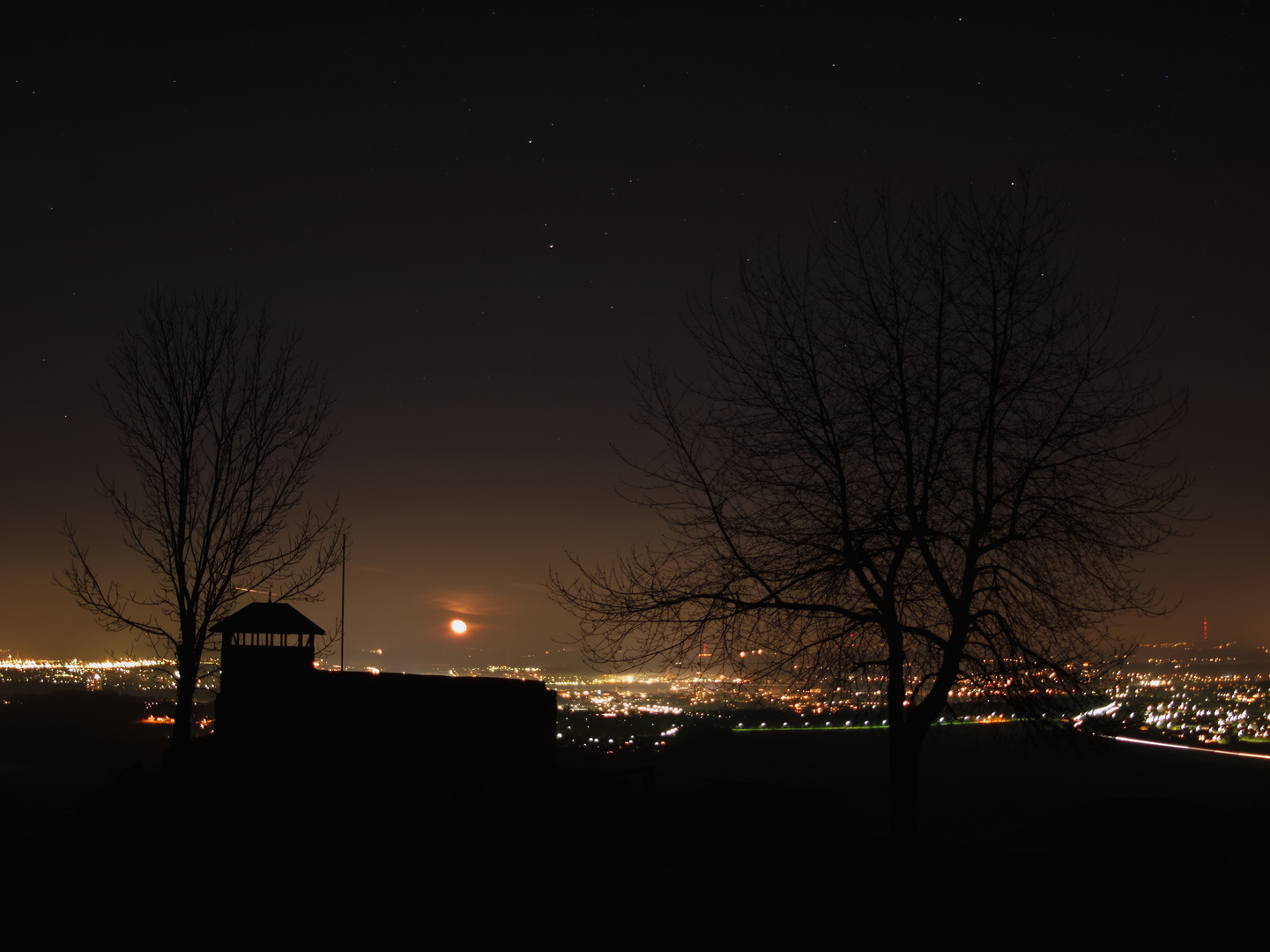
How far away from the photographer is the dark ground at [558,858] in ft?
23.6

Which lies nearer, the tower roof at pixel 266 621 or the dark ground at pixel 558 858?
the dark ground at pixel 558 858

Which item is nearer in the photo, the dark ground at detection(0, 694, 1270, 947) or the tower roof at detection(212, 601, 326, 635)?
the dark ground at detection(0, 694, 1270, 947)

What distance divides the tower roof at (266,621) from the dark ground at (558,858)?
2644 millimetres

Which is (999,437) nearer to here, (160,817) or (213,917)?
(213,917)

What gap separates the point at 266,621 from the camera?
16.2m

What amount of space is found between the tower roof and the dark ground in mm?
2644

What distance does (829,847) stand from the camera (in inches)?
377

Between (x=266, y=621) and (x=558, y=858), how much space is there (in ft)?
32.6

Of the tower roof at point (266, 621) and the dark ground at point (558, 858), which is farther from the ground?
the tower roof at point (266, 621)

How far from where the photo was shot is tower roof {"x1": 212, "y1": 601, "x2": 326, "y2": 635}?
626 inches

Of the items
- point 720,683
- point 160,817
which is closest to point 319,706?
point 160,817

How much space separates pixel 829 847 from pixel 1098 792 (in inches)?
957

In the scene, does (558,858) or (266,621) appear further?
(266,621)

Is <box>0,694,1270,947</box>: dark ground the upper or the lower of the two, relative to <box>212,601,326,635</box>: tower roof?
lower
